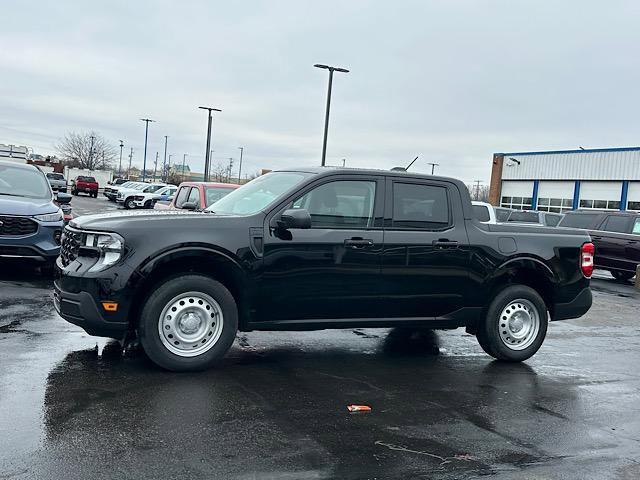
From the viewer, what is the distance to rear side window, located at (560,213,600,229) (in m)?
18.1

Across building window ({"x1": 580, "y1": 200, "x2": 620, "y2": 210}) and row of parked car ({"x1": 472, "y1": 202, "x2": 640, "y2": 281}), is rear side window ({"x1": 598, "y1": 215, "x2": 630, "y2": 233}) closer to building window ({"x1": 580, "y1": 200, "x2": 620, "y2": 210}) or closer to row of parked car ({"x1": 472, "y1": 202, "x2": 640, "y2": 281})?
row of parked car ({"x1": 472, "y1": 202, "x2": 640, "y2": 281})

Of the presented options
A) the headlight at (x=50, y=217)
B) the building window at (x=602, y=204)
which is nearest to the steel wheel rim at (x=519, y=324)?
the headlight at (x=50, y=217)

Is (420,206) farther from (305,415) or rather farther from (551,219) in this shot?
(551,219)

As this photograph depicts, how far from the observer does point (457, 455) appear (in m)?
4.30

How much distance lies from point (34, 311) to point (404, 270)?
4602 mm

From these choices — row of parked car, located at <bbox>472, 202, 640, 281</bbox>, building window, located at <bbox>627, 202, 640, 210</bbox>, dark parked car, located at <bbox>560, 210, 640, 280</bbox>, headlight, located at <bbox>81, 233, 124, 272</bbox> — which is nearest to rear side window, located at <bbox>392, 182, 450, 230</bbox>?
headlight, located at <bbox>81, 233, 124, 272</bbox>

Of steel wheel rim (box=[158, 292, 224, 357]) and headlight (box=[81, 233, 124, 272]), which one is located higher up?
headlight (box=[81, 233, 124, 272])

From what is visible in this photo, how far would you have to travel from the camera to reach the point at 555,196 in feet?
145

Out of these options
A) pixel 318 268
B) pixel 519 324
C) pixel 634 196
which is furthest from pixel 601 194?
pixel 318 268

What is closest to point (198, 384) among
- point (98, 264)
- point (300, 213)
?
point (98, 264)

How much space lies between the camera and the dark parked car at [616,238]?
17.0m

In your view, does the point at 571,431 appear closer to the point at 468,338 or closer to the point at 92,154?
the point at 468,338

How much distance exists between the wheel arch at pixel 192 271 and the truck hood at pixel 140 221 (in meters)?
0.25

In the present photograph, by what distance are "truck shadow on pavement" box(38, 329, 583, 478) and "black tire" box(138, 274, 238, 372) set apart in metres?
0.12
